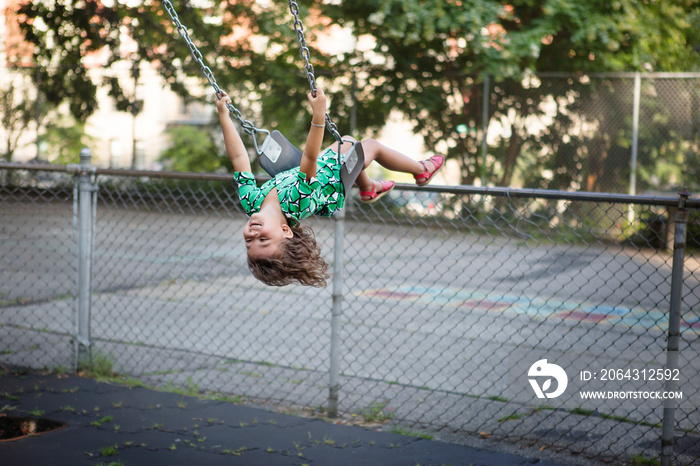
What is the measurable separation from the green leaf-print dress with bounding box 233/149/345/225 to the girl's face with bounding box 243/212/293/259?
93mm

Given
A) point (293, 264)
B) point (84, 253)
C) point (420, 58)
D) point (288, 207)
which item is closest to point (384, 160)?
point (288, 207)

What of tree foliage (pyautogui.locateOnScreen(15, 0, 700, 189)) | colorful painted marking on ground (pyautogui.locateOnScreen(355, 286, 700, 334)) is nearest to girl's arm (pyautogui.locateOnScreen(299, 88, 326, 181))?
colorful painted marking on ground (pyautogui.locateOnScreen(355, 286, 700, 334))

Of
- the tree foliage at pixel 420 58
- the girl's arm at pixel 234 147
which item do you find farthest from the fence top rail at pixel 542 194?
the tree foliage at pixel 420 58

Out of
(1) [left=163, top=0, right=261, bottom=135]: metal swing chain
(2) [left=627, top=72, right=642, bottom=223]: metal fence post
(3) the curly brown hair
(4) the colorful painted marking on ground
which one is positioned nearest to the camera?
(1) [left=163, top=0, right=261, bottom=135]: metal swing chain

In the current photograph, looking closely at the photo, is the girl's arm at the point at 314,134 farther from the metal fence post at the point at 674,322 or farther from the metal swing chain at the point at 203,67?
the metal fence post at the point at 674,322

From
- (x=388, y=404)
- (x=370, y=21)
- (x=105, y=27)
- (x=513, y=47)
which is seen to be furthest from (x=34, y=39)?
(x=388, y=404)

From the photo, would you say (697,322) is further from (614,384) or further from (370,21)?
(370,21)

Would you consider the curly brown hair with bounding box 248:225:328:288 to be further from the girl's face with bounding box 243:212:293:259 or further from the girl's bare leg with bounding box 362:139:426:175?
the girl's bare leg with bounding box 362:139:426:175

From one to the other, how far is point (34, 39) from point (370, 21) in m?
6.57

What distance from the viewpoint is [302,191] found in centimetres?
298

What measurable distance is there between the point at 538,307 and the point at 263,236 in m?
4.77

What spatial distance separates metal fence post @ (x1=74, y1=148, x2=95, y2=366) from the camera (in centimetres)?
455

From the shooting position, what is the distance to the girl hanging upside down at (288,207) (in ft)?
9.89

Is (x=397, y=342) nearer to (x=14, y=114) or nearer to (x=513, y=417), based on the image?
(x=513, y=417)
